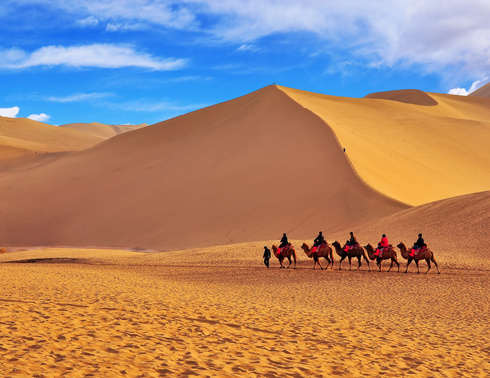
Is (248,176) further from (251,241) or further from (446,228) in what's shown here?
(446,228)

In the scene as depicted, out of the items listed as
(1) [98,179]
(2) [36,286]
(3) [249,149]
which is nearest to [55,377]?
(2) [36,286]

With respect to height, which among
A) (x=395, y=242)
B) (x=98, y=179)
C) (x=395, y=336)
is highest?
→ (x=98, y=179)

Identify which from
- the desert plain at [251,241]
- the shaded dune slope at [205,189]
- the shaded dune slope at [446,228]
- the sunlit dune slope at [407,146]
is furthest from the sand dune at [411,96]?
the shaded dune slope at [446,228]

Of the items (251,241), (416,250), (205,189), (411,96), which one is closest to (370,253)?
(416,250)

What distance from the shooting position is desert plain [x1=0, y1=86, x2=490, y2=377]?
8.84 m

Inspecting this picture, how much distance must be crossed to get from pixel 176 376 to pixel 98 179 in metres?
56.0

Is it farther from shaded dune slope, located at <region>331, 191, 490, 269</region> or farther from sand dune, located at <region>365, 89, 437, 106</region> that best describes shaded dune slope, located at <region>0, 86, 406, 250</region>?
sand dune, located at <region>365, 89, 437, 106</region>

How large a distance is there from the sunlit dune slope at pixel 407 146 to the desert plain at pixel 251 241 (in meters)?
0.30

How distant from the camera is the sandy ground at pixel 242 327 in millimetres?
7848

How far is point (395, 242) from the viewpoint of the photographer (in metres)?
32.3

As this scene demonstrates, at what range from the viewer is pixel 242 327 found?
35.6 ft

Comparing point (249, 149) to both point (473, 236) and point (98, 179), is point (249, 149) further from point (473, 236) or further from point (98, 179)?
point (473, 236)

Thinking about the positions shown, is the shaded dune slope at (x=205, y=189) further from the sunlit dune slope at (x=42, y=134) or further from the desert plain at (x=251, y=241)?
the sunlit dune slope at (x=42, y=134)

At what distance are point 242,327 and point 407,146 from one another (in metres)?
54.0
